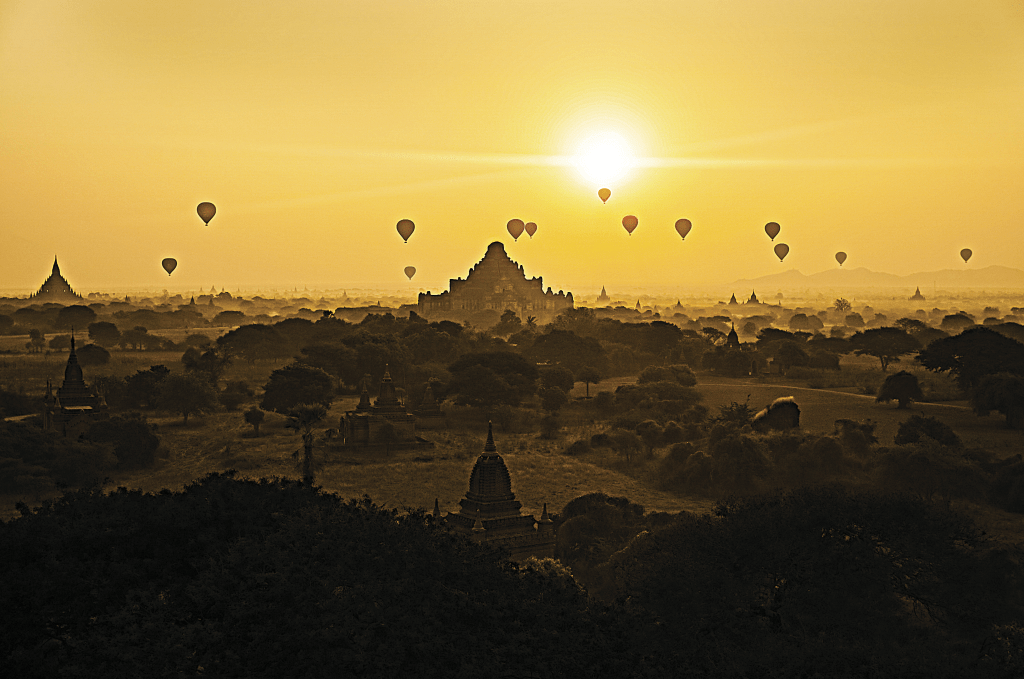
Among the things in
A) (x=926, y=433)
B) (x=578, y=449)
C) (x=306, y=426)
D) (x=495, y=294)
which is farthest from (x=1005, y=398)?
(x=495, y=294)

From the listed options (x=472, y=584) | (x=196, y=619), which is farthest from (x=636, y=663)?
(x=196, y=619)

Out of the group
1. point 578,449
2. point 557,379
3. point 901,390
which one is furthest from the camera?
point 557,379

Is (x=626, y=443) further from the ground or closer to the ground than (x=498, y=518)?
closer to the ground

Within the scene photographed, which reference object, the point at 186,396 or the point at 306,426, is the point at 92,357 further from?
the point at 306,426

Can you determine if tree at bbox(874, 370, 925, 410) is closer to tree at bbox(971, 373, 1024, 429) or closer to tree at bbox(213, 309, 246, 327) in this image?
tree at bbox(971, 373, 1024, 429)

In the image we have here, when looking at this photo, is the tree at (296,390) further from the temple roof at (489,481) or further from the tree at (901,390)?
the tree at (901,390)

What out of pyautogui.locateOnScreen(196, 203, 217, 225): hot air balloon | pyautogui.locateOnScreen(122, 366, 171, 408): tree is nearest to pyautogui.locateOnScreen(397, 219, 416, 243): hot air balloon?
pyautogui.locateOnScreen(196, 203, 217, 225): hot air balloon

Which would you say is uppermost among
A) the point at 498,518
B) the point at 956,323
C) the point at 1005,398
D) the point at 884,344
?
the point at 498,518
